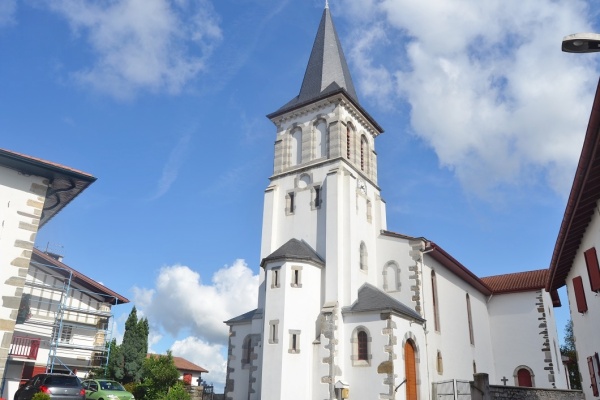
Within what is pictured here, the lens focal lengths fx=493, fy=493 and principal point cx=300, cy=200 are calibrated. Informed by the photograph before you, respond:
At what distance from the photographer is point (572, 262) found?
17391 millimetres

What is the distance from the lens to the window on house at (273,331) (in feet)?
74.1

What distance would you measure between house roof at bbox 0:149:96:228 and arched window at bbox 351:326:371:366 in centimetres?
1314

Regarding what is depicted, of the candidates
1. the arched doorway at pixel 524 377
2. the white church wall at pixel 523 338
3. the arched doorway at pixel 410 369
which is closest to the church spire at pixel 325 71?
the arched doorway at pixel 410 369

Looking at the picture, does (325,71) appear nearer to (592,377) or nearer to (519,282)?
(519,282)

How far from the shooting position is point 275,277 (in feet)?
78.0

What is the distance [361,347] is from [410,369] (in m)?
2.43

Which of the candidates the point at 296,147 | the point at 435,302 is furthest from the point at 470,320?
the point at 296,147

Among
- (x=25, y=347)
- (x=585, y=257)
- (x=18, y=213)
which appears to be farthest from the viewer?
(x=25, y=347)

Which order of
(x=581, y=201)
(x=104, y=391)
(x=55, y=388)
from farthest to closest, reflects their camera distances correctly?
(x=104, y=391), (x=55, y=388), (x=581, y=201)

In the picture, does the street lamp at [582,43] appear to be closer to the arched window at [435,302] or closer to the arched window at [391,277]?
the arched window at [391,277]

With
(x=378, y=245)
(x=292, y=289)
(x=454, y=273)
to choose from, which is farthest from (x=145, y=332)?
(x=454, y=273)

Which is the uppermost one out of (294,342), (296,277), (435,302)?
(296,277)

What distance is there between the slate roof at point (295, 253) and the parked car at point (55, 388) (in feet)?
35.6

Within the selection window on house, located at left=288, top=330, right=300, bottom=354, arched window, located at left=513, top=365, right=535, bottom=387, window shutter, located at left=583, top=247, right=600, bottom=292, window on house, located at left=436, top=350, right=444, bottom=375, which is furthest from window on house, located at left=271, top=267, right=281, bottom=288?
arched window, located at left=513, top=365, right=535, bottom=387
